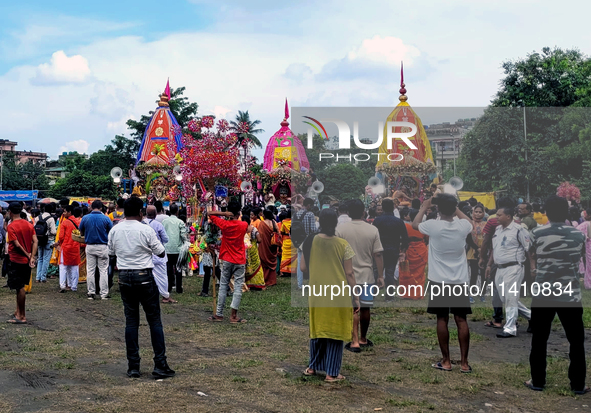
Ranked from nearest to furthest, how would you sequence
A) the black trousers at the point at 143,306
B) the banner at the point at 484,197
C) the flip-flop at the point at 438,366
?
the black trousers at the point at 143,306
the flip-flop at the point at 438,366
the banner at the point at 484,197

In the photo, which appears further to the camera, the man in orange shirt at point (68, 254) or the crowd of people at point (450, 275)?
the man in orange shirt at point (68, 254)

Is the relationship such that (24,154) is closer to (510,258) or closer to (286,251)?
(286,251)

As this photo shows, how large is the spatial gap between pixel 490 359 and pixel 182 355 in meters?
3.59

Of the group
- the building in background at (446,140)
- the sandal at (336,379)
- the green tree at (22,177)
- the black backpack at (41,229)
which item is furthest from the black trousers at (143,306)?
the green tree at (22,177)

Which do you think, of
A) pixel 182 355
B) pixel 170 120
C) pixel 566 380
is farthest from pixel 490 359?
pixel 170 120

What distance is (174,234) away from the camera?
1143 cm

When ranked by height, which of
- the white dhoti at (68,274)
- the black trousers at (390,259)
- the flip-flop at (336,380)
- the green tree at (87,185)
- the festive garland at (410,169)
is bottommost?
the flip-flop at (336,380)

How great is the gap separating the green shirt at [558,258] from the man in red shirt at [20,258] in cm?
698

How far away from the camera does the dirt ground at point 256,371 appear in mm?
5277

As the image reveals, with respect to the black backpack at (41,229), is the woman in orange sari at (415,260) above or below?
below

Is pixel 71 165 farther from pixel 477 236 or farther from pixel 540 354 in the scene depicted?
pixel 540 354

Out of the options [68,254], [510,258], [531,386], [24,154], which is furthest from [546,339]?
[24,154]

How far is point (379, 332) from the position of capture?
8.55m

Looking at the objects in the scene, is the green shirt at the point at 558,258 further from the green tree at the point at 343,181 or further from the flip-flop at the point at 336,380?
the green tree at the point at 343,181
